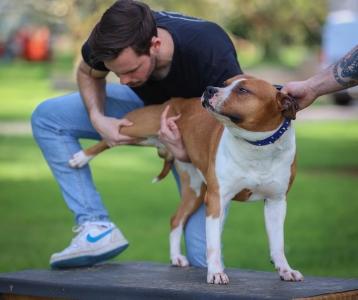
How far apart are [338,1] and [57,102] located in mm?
16331

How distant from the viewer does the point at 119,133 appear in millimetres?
A: 6215

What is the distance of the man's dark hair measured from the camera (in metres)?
5.56

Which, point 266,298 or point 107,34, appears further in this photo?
point 107,34

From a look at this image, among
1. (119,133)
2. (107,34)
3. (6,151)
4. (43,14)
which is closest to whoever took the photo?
(107,34)

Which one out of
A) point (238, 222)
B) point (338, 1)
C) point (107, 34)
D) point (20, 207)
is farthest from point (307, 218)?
point (338, 1)

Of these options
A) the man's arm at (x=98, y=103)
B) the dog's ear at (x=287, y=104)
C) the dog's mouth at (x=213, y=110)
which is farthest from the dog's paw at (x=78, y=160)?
the dog's ear at (x=287, y=104)

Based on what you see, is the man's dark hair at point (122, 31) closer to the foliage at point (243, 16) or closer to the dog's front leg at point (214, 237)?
the dog's front leg at point (214, 237)

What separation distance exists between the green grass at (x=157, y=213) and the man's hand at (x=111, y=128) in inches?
109

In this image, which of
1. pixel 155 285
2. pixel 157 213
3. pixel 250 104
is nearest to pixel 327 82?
pixel 250 104

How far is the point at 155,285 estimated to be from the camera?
522 cm

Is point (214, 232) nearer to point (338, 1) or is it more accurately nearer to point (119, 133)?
point (119, 133)

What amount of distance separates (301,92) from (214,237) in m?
0.88

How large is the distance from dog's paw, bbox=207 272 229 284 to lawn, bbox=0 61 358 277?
126 inches

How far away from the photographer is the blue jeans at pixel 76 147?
6.33 m
